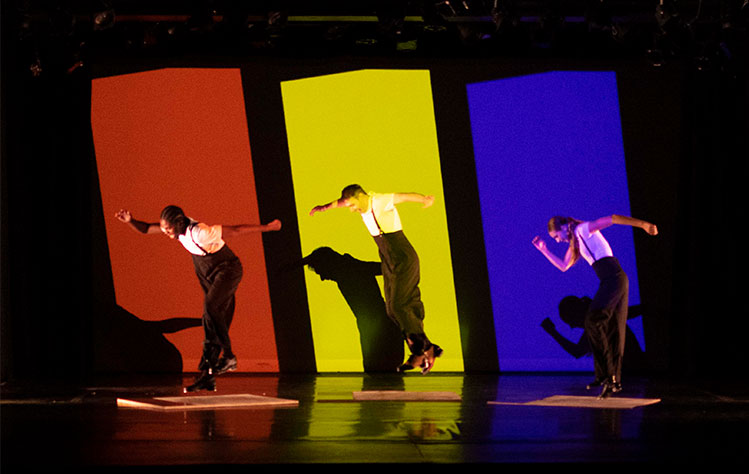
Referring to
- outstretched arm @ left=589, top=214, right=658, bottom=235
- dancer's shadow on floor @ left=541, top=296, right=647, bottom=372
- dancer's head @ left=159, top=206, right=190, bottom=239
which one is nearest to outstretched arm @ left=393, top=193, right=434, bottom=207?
outstretched arm @ left=589, top=214, right=658, bottom=235

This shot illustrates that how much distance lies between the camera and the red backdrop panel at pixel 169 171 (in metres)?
8.00

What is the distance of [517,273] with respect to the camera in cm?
808

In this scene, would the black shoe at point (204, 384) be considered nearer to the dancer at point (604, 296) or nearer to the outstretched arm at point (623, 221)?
the dancer at point (604, 296)

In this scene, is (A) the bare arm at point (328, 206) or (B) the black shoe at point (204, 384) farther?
(A) the bare arm at point (328, 206)

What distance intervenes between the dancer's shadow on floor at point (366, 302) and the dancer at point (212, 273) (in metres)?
1.43

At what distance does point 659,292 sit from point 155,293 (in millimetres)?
4288

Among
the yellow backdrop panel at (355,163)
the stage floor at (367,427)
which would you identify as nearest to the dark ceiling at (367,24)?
the yellow backdrop panel at (355,163)

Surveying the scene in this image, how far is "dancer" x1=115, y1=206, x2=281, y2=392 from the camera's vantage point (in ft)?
21.1

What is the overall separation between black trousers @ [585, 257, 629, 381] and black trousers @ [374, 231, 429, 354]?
57.0 inches

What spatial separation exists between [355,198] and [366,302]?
1130 mm

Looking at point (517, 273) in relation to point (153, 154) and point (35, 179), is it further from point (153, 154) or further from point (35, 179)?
point (35, 179)

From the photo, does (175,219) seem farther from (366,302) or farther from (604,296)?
(604,296)

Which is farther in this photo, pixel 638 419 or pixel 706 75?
pixel 706 75

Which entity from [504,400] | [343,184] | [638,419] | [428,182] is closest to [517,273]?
[428,182]
